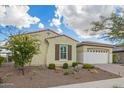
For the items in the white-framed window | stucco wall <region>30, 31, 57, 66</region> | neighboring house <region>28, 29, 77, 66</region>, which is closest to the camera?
stucco wall <region>30, 31, 57, 66</region>

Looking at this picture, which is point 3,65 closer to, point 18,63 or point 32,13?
point 18,63

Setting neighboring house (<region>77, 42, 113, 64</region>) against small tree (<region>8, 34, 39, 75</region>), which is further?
neighboring house (<region>77, 42, 113, 64</region>)

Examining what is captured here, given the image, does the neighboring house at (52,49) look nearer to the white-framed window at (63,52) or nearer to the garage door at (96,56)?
the white-framed window at (63,52)

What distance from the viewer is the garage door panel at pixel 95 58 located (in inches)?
969

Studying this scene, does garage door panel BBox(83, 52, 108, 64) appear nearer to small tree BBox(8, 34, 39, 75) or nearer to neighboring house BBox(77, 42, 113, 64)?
neighboring house BBox(77, 42, 113, 64)

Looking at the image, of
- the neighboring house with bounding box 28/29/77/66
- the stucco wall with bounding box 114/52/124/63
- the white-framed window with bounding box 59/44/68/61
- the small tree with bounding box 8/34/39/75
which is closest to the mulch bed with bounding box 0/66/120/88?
the small tree with bounding box 8/34/39/75

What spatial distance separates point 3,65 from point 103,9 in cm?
926

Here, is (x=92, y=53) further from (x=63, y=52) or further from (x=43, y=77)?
(x=43, y=77)

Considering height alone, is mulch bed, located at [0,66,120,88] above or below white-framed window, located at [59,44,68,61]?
below

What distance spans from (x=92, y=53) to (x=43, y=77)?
883 cm

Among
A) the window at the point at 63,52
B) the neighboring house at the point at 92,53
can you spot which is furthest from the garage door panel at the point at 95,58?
the window at the point at 63,52

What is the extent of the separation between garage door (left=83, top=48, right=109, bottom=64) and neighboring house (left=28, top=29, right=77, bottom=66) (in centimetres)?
207

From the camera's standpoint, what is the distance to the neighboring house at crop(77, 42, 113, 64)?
24609 millimetres
